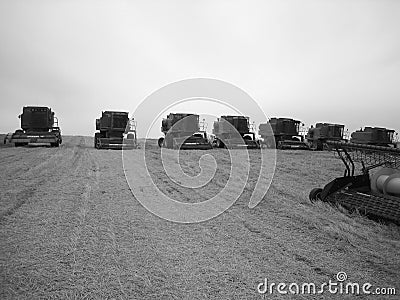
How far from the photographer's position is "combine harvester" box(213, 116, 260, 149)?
27219mm

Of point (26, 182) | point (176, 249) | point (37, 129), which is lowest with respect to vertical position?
point (176, 249)

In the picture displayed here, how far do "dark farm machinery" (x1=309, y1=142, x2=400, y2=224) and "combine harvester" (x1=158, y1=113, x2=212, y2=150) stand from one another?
16.4m

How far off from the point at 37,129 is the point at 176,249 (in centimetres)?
2404

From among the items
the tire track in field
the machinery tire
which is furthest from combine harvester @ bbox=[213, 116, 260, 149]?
the machinery tire

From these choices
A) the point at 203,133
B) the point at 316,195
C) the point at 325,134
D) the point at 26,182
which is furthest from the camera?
the point at 325,134

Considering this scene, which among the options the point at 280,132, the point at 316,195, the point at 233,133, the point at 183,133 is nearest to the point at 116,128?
the point at 183,133

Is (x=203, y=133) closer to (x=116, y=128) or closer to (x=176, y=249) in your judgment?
(x=116, y=128)

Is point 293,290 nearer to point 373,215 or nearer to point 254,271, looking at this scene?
point 254,271

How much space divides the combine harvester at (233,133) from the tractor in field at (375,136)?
776 cm

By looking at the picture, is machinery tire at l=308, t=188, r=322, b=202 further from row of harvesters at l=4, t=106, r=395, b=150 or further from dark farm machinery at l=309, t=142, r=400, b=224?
row of harvesters at l=4, t=106, r=395, b=150

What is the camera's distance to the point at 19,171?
38.7 ft

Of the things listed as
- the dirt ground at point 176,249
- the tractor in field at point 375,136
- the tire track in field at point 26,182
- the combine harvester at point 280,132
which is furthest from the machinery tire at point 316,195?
the tractor in field at point 375,136

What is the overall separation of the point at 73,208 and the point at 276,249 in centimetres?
393

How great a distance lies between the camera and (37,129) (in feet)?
86.0
